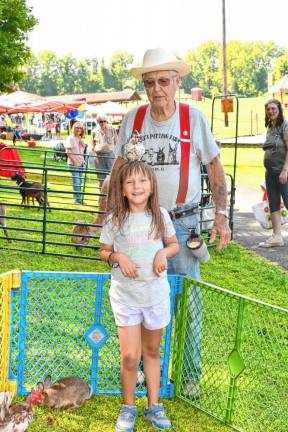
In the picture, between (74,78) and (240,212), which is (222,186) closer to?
(240,212)

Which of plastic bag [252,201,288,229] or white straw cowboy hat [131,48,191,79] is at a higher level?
white straw cowboy hat [131,48,191,79]

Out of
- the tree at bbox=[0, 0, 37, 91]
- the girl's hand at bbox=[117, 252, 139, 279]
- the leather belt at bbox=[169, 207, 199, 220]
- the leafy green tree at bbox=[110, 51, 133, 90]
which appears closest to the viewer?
the girl's hand at bbox=[117, 252, 139, 279]

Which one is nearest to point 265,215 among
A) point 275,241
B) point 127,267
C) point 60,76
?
point 275,241

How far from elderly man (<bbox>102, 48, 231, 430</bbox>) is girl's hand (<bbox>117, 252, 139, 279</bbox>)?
52 centimetres

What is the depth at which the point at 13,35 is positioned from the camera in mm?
21641

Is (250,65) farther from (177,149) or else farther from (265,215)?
(177,149)

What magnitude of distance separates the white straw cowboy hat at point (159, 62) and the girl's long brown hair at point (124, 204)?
64cm

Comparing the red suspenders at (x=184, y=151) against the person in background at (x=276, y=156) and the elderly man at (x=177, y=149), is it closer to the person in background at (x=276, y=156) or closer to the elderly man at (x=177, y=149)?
the elderly man at (x=177, y=149)

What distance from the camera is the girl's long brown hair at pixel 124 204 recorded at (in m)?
3.57

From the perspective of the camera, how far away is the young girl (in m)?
3.54

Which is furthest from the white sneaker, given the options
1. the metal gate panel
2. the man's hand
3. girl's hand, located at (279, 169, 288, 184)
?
the man's hand

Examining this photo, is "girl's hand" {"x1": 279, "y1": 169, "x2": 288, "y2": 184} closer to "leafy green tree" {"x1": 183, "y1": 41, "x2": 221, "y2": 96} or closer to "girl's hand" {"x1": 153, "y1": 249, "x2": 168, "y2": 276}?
"girl's hand" {"x1": 153, "y1": 249, "x2": 168, "y2": 276}

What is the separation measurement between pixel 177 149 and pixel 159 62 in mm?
532

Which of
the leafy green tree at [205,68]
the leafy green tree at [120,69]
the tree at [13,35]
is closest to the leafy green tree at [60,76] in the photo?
the leafy green tree at [120,69]
